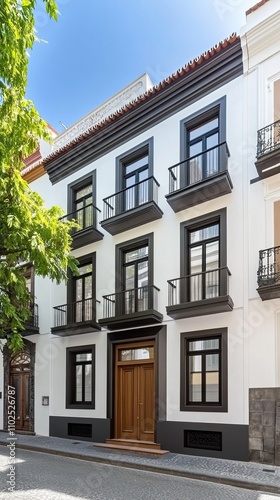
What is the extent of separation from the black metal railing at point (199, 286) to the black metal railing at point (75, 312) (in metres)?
2.95

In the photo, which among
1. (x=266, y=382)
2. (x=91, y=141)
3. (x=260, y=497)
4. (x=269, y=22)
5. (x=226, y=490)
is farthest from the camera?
(x=91, y=141)

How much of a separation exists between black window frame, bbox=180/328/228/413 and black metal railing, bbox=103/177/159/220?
3.93 metres

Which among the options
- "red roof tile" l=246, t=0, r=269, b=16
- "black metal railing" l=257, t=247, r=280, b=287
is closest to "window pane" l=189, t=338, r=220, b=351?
"black metal railing" l=257, t=247, r=280, b=287

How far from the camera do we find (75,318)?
45.0 ft

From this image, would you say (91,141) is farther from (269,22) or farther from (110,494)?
(110,494)

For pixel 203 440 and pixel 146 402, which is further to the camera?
pixel 146 402

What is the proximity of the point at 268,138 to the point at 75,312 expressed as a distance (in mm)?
7855

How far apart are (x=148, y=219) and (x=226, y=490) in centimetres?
704

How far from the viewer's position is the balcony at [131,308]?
11.3 m

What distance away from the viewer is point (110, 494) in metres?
7.00

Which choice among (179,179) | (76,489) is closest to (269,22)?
(179,179)

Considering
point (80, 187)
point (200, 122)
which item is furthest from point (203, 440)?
point (80, 187)

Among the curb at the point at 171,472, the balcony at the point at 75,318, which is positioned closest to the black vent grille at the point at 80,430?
the curb at the point at 171,472

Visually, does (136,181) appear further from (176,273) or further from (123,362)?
(123,362)
